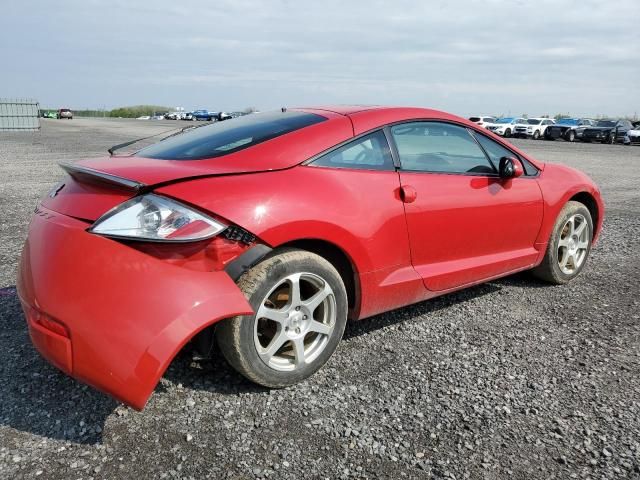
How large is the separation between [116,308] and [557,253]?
3.71 metres

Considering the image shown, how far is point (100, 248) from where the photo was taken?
240 cm

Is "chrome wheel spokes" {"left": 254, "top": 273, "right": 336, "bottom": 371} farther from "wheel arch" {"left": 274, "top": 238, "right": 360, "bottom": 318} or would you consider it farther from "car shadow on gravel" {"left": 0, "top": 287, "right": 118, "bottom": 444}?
"car shadow on gravel" {"left": 0, "top": 287, "right": 118, "bottom": 444}

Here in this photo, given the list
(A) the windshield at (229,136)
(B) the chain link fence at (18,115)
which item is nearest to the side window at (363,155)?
(A) the windshield at (229,136)

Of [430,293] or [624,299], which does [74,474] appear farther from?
[624,299]

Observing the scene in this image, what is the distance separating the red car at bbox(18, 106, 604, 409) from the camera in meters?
2.34

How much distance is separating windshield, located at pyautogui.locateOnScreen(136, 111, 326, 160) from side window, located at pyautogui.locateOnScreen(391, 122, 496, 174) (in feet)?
1.85

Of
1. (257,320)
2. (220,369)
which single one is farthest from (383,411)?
(220,369)

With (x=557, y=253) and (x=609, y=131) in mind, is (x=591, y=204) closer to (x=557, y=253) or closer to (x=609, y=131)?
(x=557, y=253)

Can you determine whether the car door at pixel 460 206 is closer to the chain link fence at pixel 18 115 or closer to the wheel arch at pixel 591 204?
the wheel arch at pixel 591 204

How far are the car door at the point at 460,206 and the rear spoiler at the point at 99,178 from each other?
1556mm

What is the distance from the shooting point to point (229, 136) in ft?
10.9

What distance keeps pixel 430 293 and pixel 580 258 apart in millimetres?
2064

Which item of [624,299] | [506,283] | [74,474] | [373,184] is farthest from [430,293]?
[74,474]

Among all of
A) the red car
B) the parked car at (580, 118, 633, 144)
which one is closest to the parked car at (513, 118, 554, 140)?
the parked car at (580, 118, 633, 144)
